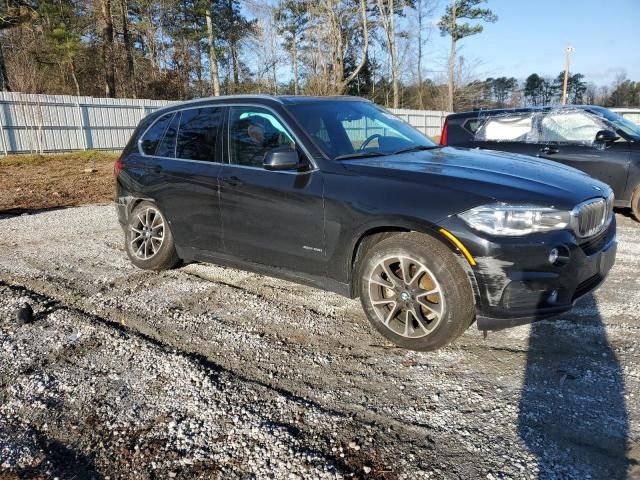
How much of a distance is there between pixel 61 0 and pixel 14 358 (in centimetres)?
3496

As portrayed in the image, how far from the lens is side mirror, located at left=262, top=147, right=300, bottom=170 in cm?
356

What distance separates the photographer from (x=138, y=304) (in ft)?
13.9

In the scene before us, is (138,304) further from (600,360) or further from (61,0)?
(61,0)

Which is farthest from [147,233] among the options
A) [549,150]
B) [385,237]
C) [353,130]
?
[549,150]

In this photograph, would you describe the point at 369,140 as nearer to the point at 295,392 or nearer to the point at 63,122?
the point at 295,392

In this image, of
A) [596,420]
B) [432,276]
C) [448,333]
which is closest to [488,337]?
[448,333]

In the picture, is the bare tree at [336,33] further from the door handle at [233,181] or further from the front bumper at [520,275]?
the front bumper at [520,275]

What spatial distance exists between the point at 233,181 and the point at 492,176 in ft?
6.85

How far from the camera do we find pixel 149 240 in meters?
5.04

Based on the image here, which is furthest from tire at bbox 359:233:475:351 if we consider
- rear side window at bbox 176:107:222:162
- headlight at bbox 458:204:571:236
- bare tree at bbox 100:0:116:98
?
bare tree at bbox 100:0:116:98

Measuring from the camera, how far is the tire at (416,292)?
305 centimetres

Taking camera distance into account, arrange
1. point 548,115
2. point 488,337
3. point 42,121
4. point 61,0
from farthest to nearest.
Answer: point 61,0, point 42,121, point 548,115, point 488,337

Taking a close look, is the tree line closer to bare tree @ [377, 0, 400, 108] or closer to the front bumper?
bare tree @ [377, 0, 400, 108]

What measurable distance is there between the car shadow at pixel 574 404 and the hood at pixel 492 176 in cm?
100
